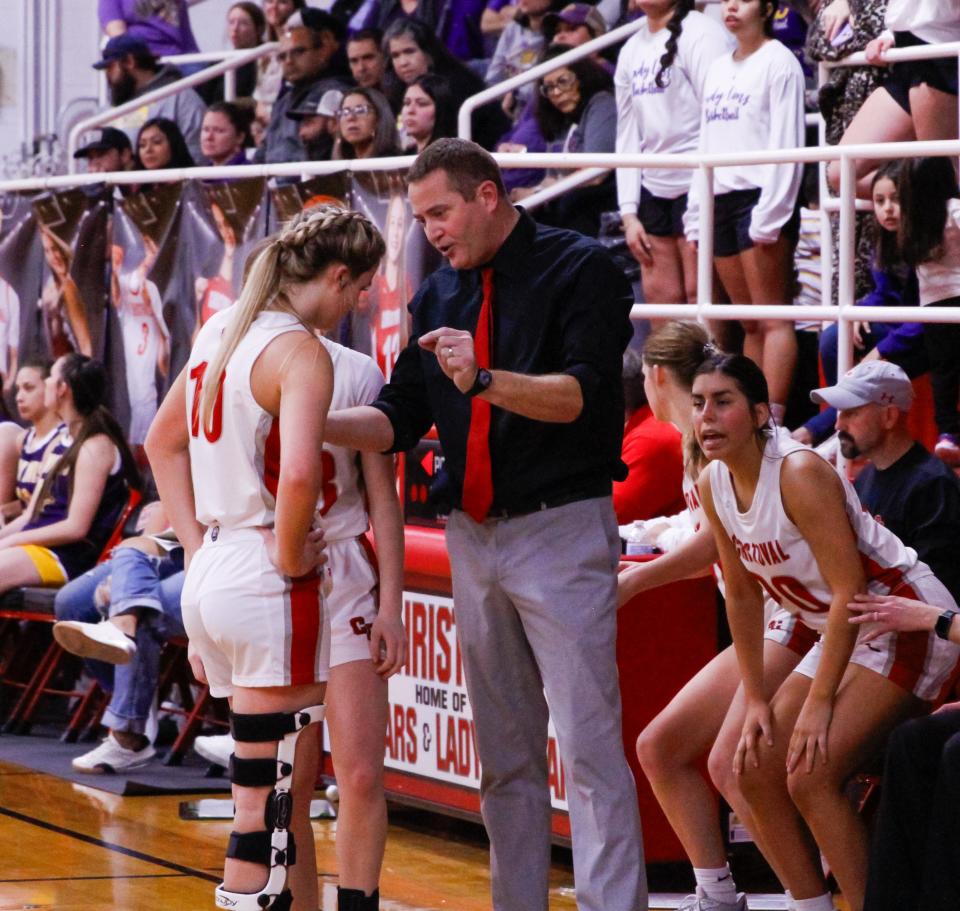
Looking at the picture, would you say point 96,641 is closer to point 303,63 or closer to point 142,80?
point 303,63

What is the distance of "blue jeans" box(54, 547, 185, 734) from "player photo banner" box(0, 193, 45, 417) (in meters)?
2.20

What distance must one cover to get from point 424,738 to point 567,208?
3181 mm

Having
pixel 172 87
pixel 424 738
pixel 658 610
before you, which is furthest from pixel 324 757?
pixel 172 87

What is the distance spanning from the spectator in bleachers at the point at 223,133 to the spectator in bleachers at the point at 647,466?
516 cm

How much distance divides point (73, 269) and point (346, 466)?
16.3ft

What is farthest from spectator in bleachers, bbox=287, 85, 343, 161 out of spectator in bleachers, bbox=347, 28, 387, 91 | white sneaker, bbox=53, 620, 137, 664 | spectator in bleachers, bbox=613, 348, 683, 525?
spectator in bleachers, bbox=613, 348, 683, 525

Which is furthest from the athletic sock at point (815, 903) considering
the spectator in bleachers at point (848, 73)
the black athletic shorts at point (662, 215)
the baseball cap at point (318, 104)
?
the baseball cap at point (318, 104)

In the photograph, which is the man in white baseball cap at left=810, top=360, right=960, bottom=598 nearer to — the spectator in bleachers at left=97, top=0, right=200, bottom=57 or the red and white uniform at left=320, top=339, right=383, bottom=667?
the red and white uniform at left=320, top=339, right=383, bottom=667

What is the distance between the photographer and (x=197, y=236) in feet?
27.7

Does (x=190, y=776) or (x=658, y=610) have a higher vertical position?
(x=658, y=610)

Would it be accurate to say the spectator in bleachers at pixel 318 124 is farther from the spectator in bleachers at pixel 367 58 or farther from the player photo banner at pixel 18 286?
the player photo banner at pixel 18 286

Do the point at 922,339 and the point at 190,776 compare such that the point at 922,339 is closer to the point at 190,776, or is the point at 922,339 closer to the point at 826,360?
the point at 826,360

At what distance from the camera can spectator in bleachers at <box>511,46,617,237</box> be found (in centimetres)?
865

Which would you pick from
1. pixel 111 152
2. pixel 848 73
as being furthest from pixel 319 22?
pixel 848 73
